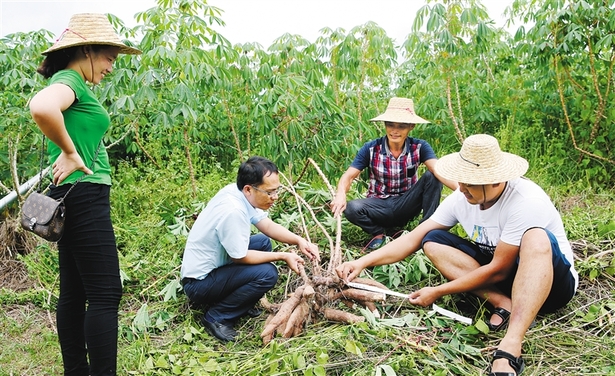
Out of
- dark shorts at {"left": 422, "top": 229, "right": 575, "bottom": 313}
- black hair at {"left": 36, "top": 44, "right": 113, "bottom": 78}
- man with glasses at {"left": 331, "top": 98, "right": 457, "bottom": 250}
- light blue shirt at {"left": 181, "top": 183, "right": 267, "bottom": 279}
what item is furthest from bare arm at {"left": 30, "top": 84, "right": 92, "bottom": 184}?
man with glasses at {"left": 331, "top": 98, "right": 457, "bottom": 250}

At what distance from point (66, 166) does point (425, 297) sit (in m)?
1.66

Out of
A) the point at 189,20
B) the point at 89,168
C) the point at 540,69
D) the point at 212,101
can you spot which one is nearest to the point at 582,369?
the point at 89,168

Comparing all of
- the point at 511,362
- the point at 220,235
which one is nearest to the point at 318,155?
the point at 220,235

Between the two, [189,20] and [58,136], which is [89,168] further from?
[189,20]

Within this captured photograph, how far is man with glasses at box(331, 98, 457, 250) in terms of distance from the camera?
11.0ft

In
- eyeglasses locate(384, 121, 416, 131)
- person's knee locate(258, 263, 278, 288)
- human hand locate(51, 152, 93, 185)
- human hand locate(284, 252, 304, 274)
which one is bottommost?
person's knee locate(258, 263, 278, 288)

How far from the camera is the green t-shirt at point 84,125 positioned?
1768mm

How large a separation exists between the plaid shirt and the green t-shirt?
191cm

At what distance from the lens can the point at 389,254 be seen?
8.58 feet

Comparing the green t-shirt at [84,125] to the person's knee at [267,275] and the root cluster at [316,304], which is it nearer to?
the person's knee at [267,275]

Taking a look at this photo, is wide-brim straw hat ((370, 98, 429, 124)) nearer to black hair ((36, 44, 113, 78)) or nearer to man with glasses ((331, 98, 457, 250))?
man with glasses ((331, 98, 457, 250))

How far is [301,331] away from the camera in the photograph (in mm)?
2420

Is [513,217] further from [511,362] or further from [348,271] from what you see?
[348,271]

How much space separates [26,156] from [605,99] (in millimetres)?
5074
